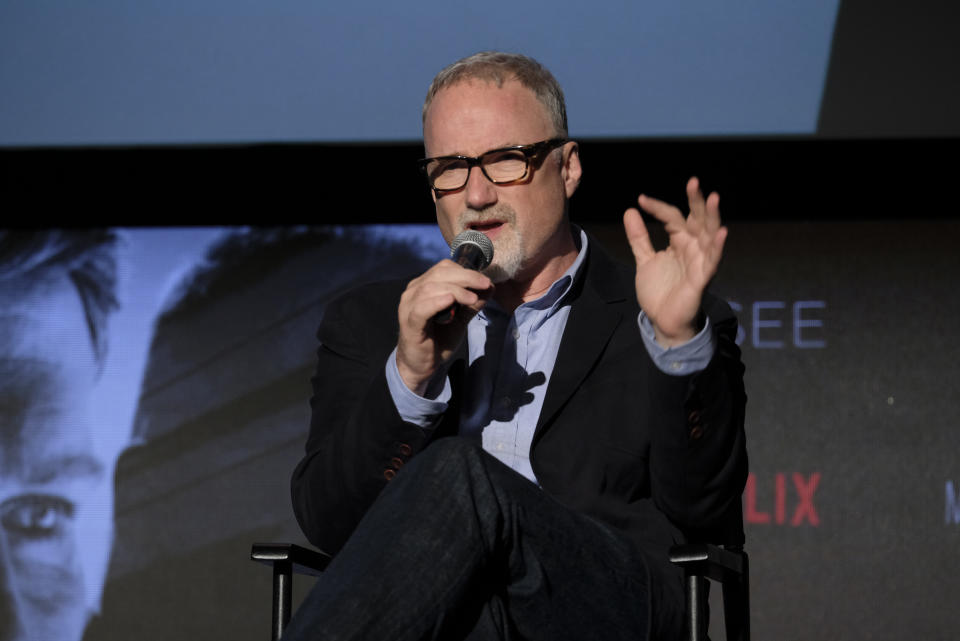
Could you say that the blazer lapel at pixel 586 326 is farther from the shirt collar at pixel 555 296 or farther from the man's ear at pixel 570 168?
the man's ear at pixel 570 168

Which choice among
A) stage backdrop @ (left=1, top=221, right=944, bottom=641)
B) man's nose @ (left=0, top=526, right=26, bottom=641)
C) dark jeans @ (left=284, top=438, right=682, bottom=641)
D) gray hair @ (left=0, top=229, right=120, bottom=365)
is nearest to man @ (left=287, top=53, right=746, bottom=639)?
dark jeans @ (left=284, top=438, right=682, bottom=641)

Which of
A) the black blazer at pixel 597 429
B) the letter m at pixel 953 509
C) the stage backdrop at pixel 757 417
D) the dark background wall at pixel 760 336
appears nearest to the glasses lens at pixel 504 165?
the black blazer at pixel 597 429

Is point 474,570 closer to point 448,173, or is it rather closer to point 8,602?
point 448,173

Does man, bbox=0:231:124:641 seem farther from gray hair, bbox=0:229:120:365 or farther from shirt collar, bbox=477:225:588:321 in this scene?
shirt collar, bbox=477:225:588:321

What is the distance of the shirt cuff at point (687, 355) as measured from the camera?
148cm

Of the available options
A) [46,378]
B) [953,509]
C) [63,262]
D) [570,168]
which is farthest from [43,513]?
[953,509]

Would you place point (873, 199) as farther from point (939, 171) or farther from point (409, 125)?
point (409, 125)

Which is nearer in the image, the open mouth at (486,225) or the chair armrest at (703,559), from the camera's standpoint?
the chair armrest at (703,559)

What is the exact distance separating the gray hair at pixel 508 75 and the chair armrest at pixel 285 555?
2.80 ft

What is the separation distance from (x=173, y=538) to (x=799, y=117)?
7.47 feet

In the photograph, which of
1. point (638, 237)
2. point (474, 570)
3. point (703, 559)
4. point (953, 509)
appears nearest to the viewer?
point (474, 570)

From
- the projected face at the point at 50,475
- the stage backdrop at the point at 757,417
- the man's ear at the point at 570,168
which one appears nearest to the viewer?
the man's ear at the point at 570,168

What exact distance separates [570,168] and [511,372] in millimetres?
422

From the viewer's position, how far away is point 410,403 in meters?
1.59
